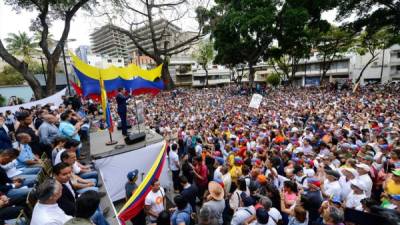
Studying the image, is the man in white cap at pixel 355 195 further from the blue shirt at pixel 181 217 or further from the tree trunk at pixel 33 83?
the tree trunk at pixel 33 83

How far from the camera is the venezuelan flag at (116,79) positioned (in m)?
7.36

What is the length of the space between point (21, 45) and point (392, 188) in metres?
50.1

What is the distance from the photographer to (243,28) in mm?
24547

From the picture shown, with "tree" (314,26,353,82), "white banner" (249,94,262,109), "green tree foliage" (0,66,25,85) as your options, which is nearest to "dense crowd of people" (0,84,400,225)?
"white banner" (249,94,262,109)

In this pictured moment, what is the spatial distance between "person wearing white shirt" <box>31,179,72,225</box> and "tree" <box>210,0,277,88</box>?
24.6 metres

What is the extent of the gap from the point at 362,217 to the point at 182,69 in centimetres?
6100

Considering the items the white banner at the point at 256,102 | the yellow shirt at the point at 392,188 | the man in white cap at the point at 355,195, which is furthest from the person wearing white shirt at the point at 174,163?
the white banner at the point at 256,102

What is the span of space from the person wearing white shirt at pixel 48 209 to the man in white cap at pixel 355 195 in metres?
4.29

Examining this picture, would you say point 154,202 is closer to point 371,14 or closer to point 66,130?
point 66,130

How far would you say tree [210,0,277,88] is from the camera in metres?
24.4

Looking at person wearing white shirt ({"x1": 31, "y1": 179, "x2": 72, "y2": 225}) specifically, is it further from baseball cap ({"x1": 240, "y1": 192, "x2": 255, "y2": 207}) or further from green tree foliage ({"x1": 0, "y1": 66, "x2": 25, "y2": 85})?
green tree foliage ({"x1": 0, "y1": 66, "x2": 25, "y2": 85})

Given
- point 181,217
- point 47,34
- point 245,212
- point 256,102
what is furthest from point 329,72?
point 181,217

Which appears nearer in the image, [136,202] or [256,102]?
[136,202]

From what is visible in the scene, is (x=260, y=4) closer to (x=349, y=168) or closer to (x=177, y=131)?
(x=177, y=131)
